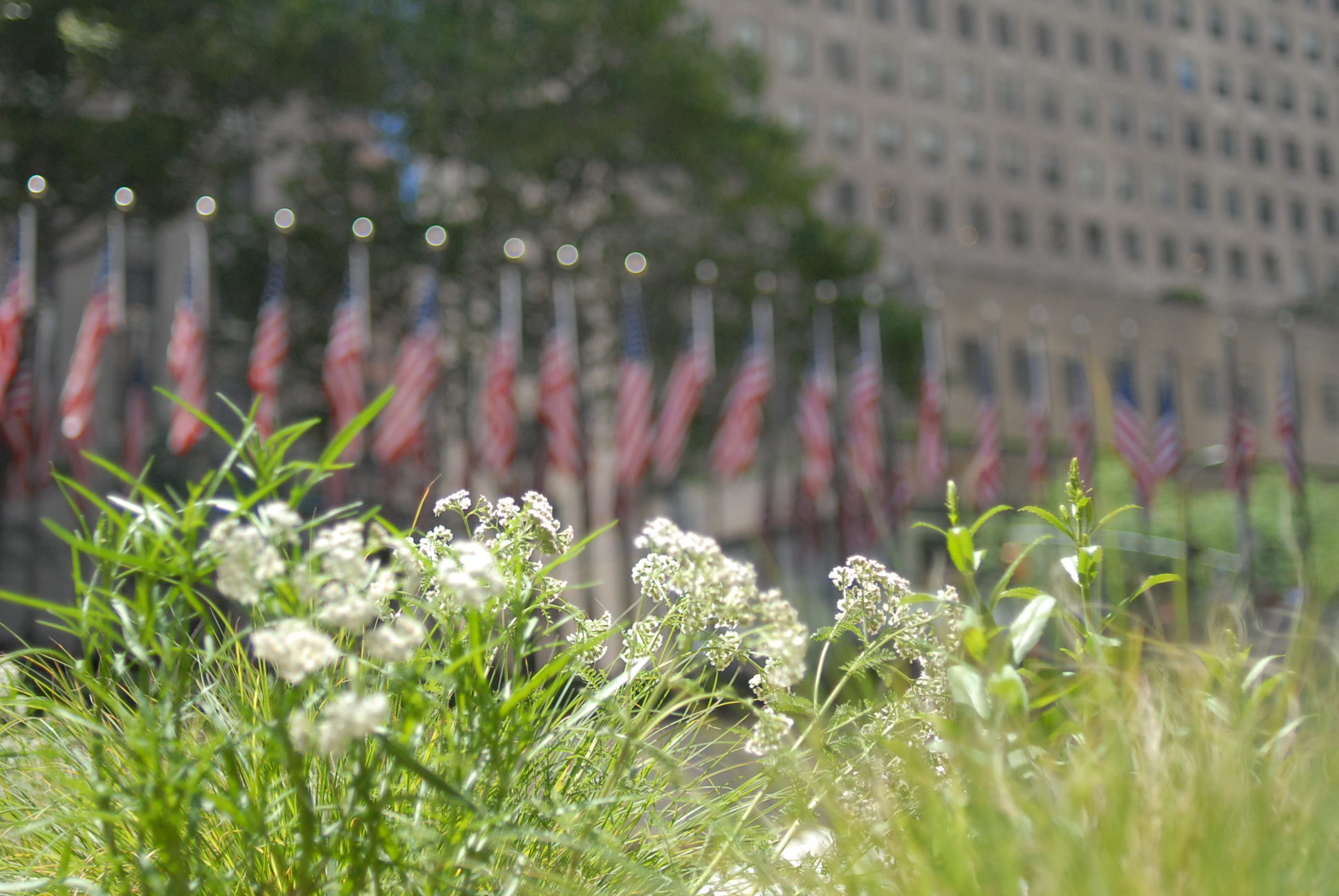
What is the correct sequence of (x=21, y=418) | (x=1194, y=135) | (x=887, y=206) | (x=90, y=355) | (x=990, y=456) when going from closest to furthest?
1. (x=90, y=355)
2. (x=21, y=418)
3. (x=990, y=456)
4. (x=887, y=206)
5. (x=1194, y=135)

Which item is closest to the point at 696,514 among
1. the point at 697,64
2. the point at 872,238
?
the point at 872,238

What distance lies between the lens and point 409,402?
74.0 ft

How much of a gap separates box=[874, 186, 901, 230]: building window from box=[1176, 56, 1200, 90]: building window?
48.8 feet

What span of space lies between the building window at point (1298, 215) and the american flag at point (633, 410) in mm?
48139

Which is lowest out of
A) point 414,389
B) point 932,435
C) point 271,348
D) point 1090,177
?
point 932,435

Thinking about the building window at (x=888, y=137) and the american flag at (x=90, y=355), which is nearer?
the american flag at (x=90, y=355)

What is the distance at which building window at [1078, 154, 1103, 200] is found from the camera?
70.8 metres

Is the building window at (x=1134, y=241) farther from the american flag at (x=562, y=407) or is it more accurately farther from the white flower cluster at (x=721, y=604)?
the white flower cluster at (x=721, y=604)

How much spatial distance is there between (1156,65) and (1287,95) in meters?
19.9

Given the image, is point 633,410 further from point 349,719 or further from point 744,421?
point 349,719

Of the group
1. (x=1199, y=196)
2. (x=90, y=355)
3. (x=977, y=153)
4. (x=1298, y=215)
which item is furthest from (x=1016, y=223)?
(x=90, y=355)

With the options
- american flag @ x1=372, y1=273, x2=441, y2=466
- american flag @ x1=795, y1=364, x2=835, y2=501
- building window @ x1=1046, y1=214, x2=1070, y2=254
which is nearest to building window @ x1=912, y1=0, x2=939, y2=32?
building window @ x1=1046, y1=214, x2=1070, y2=254

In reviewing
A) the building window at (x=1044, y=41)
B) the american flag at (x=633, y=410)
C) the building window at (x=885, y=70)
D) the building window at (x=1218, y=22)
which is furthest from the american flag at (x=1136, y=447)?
the building window at (x=1044, y=41)

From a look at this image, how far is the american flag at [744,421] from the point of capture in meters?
24.6
